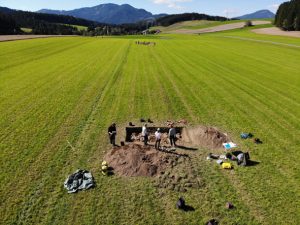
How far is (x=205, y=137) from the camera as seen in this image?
2292 cm

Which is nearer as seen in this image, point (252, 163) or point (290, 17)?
point (252, 163)

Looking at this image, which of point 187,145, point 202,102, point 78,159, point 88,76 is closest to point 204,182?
point 187,145

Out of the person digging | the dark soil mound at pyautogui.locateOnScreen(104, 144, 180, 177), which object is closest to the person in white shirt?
the dark soil mound at pyautogui.locateOnScreen(104, 144, 180, 177)

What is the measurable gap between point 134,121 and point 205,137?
6896 millimetres

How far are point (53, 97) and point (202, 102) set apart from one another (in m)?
17.0

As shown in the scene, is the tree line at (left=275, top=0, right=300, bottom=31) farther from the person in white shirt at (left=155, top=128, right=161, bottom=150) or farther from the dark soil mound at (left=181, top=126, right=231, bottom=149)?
the person in white shirt at (left=155, top=128, right=161, bottom=150)

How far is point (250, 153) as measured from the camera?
68.9 feet

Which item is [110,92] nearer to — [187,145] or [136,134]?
[136,134]

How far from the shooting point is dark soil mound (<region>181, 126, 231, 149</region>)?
22.2 metres

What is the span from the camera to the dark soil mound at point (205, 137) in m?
22.2

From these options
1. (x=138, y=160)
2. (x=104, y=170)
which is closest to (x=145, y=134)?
(x=138, y=160)

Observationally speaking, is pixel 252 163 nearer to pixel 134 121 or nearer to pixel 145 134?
pixel 145 134

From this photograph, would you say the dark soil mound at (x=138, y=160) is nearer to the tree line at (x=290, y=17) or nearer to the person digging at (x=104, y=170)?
the person digging at (x=104, y=170)

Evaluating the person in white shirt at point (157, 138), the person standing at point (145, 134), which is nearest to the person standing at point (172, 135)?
the person in white shirt at point (157, 138)
